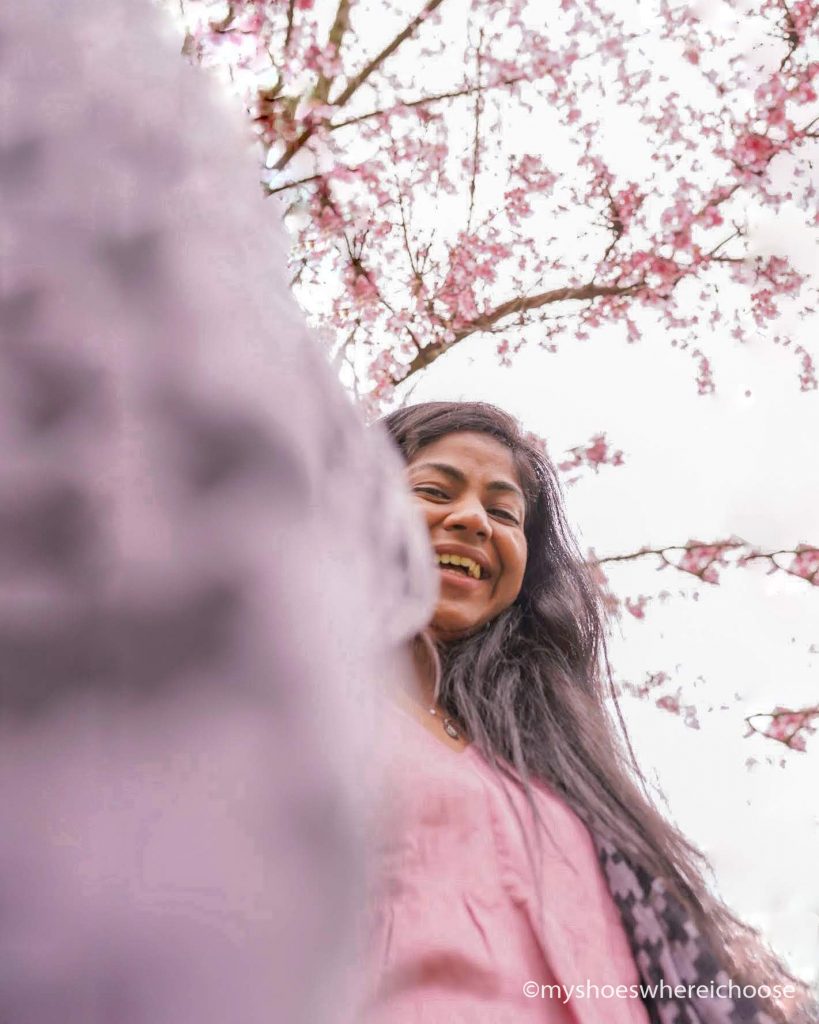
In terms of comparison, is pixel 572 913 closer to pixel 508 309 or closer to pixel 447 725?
pixel 447 725

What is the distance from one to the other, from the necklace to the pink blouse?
0.28 ft

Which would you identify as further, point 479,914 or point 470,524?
point 470,524

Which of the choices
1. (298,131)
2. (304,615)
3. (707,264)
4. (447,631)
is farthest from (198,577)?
(707,264)

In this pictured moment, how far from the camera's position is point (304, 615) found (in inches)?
15.2

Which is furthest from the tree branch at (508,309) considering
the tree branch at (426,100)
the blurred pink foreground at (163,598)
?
the blurred pink foreground at (163,598)

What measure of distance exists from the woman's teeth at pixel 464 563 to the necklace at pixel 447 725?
0.93 feet

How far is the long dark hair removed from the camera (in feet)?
4.33

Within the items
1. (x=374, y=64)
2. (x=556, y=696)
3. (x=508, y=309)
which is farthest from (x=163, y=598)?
(x=508, y=309)

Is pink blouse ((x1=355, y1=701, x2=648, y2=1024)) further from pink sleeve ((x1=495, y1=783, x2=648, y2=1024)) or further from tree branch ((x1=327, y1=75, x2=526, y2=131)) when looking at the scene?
tree branch ((x1=327, y1=75, x2=526, y2=131))

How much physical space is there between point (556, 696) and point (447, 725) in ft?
0.98

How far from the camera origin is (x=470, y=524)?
5.02 ft

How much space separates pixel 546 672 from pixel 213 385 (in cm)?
132

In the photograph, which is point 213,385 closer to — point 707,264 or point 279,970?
point 279,970

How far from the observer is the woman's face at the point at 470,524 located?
1528 millimetres
